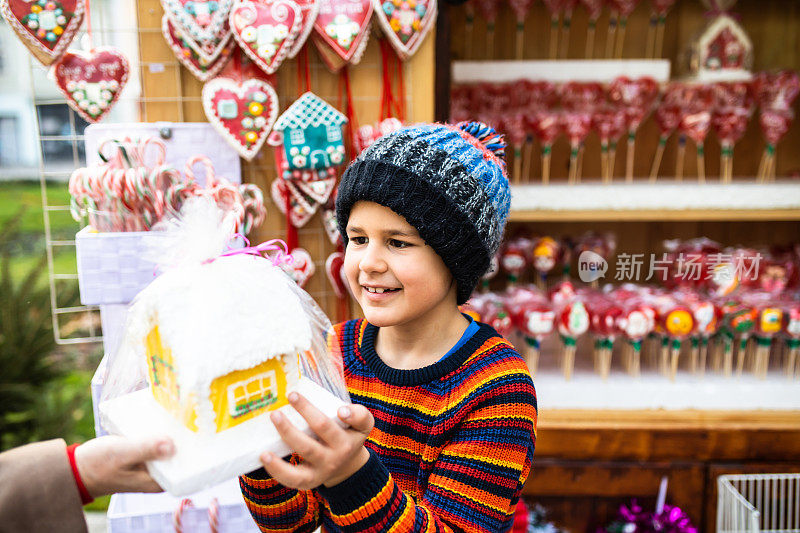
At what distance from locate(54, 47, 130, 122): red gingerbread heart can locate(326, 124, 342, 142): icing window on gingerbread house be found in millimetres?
551

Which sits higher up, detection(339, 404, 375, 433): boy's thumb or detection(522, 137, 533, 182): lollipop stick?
detection(522, 137, 533, 182): lollipop stick

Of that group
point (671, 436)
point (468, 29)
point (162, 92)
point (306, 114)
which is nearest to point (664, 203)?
point (671, 436)

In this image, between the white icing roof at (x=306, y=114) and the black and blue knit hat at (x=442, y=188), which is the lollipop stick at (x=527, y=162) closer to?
the white icing roof at (x=306, y=114)

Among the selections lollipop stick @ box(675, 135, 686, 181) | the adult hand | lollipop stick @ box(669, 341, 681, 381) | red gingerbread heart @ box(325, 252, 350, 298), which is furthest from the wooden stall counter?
the adult hand

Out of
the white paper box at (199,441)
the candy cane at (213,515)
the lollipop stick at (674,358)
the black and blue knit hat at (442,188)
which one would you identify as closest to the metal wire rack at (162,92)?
the candy cane at (213,515)

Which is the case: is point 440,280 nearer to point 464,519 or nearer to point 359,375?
point 359,375

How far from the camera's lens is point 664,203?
6.88 ft

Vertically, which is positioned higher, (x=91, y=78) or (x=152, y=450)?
(x=91, y=78)

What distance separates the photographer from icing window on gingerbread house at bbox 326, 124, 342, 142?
1.67 m

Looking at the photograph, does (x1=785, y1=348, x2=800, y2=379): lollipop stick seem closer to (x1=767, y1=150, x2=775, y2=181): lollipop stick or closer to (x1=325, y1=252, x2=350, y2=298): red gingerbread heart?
(x1=767, y1=150, x2=775, y2=181): lollipop stick

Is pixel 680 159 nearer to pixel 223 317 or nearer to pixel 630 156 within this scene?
pixel 630 156

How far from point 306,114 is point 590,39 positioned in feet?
4.51

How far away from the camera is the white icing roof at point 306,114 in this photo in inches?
65.0

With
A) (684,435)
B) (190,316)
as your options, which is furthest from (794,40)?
(190,316)
